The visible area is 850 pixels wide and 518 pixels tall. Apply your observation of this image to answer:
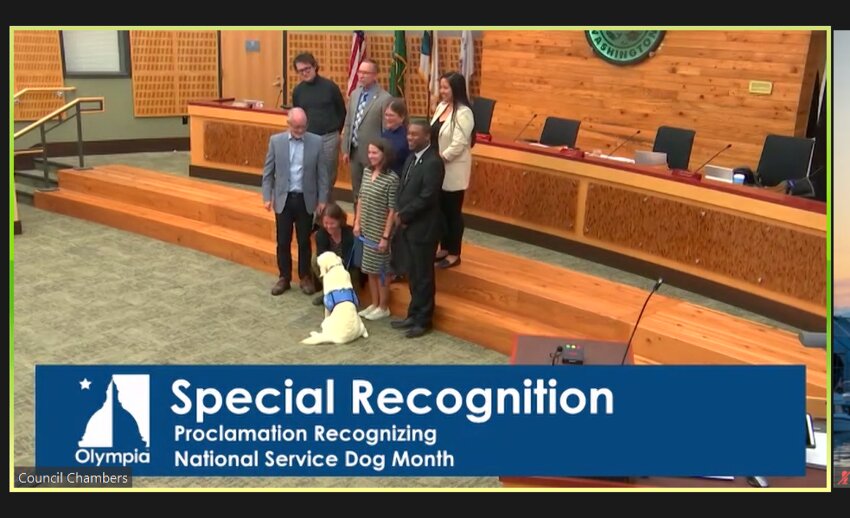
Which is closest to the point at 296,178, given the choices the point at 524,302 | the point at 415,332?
the point at 415,332

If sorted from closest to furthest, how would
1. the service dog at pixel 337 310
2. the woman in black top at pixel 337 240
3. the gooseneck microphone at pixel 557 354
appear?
the gooseneck microphone at pixel 557 354
the service dog at pixel 337 310
the woman in black top at pixel 337 240

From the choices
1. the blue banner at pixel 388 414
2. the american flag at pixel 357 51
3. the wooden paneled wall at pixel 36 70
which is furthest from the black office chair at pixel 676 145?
the wooden paneled wall at pixel 36 70

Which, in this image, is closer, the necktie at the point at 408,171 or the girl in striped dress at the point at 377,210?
the necktie at the point at 408,171

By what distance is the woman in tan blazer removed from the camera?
201 inches

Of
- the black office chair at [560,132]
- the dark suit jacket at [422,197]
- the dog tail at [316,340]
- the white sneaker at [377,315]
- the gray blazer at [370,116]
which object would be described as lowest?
the dog tail at [316,340]

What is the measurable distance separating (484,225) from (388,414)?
402cm

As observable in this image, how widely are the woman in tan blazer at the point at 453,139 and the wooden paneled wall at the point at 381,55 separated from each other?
14.2 feet

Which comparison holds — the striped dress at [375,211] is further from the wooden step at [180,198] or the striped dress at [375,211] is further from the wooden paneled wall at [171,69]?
the wooden paneled wall at [171,69]

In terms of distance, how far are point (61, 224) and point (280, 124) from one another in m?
2.22

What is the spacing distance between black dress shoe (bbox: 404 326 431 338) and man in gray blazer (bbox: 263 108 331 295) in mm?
1064

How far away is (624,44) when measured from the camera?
8047 millimetres

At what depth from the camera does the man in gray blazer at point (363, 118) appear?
18.4 ft

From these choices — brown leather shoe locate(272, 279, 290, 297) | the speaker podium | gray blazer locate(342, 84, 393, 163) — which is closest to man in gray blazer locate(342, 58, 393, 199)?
gray blazer locate(342, 84, 393, 163)

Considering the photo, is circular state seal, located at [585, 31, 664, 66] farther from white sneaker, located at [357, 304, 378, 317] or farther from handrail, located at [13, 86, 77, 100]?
handrail, located at [13, 86, 77, 100]
